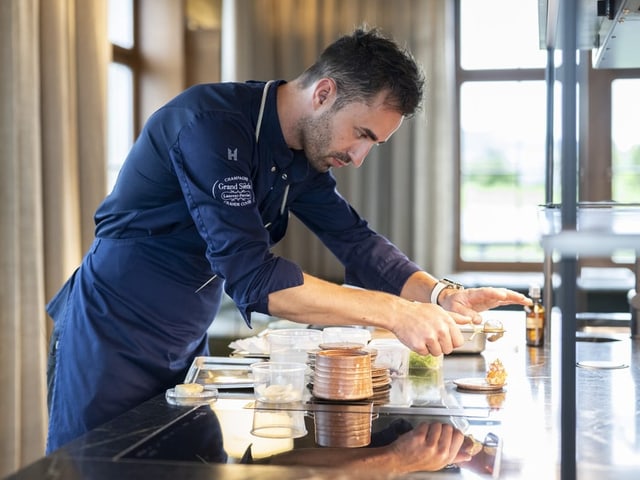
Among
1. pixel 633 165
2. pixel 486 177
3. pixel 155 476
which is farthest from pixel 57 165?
pixel 633 165

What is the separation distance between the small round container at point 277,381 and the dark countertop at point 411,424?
0.03 meters

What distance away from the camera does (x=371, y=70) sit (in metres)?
1.76

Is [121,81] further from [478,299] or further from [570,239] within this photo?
[570,239]

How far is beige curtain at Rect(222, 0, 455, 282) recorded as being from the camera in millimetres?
5074

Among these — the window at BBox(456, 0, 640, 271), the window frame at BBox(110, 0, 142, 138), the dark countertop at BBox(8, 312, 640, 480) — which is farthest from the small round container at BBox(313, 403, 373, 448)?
the window at BBox(456, 0, 640, 271)

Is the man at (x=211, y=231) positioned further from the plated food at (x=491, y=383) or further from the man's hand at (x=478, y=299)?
the plated food at (x=491, y=383)

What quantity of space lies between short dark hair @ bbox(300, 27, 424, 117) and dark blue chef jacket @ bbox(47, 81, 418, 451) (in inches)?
6.5

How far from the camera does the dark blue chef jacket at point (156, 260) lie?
1.71 meters

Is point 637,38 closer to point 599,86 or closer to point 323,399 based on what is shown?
point 323,399

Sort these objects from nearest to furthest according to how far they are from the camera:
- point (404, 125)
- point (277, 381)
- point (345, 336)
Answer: point (277, 381) < point (345, 336) < point (404, 125)

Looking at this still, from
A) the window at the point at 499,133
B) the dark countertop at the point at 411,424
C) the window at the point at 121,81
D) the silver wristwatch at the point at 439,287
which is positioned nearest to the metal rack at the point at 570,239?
the dark countertop at the point at 411,424

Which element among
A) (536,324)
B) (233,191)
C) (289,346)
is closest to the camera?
(233,191)

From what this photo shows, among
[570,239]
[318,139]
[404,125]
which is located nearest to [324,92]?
[318,139]

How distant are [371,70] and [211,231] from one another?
455 mm
